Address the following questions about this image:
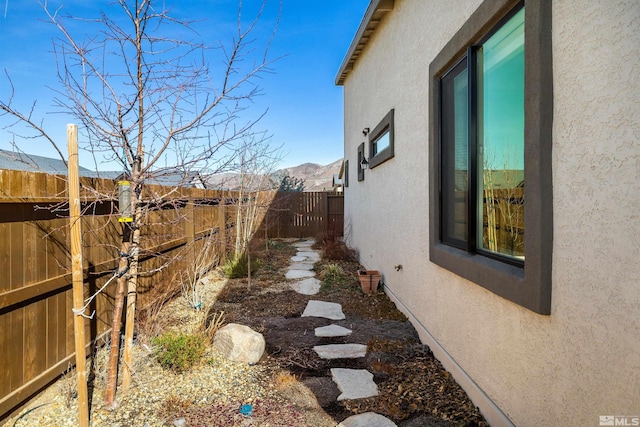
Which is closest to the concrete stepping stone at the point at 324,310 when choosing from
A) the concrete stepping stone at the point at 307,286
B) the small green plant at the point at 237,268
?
the concrete stepping stone at the point at 307,286

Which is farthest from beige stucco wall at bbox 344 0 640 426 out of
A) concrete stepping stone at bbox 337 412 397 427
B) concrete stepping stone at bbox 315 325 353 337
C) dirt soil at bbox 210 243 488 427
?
concrete stepping stone at bbox 315 325 353 337

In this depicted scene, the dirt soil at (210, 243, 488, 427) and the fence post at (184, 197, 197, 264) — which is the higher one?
the fence post at (184, 197, 197, 264)

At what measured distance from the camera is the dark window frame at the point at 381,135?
4.73m

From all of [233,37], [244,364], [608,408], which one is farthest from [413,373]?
[233,37]

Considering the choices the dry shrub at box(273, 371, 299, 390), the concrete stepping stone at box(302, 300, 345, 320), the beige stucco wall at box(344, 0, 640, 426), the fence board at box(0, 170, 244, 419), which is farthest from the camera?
the concrete stepping stone at box(302, 300, 345, 320)

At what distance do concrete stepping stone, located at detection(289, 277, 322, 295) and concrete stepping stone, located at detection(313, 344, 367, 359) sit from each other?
2061 millimetres

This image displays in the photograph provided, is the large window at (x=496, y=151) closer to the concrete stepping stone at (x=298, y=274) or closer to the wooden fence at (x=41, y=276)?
the wooden fence at (x=41, y=276)

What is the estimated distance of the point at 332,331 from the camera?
12.7 ft

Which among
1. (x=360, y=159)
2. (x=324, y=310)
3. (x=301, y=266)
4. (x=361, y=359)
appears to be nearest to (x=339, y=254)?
(x=301, y=266)

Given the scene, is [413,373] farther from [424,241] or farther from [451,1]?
[451,1]

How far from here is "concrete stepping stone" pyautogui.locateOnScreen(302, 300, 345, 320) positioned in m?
4.41

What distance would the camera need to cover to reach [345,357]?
3229mm

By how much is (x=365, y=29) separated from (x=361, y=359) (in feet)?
17.2

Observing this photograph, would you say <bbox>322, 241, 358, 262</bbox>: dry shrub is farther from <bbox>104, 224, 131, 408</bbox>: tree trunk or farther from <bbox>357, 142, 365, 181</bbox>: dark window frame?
<bbox>104, 224, 131, 408</bbox>: tree trunk
